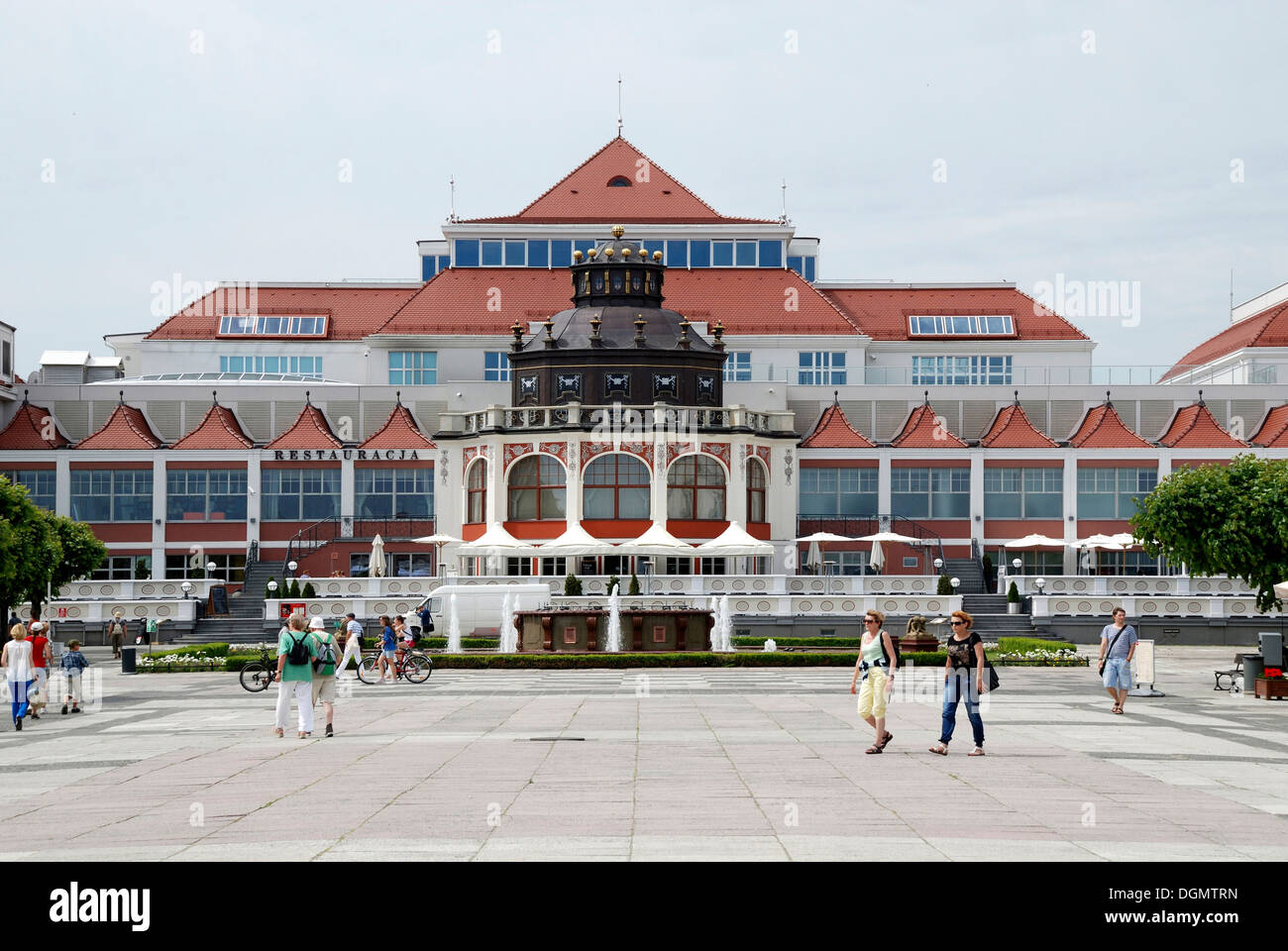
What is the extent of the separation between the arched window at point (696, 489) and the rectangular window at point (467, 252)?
84.4 feet

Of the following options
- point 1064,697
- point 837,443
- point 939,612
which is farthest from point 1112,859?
point 837,443

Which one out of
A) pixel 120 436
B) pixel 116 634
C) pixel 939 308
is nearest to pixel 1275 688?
pixel 116 634

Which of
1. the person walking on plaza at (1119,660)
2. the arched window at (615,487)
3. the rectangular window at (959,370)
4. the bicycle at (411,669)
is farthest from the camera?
the rectangular window at (959,370)

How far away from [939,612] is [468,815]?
47.5 m

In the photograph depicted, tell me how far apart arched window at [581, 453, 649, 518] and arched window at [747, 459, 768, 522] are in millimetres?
5564

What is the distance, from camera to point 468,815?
53.7ft

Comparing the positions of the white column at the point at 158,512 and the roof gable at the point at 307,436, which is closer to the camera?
the white column at the point at 158,512

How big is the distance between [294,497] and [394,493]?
4912mm

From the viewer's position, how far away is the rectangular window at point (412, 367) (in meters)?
93.4

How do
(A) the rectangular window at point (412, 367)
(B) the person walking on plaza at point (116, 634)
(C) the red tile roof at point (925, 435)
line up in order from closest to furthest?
(B) the person walking on plaza at point (116, 634) < (C) the red tile roof at point (925, 435) < (A) the rectangular window at point (412, 367)

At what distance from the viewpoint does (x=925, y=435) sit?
83875mm

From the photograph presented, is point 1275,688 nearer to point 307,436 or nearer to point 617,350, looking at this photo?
point 617,350

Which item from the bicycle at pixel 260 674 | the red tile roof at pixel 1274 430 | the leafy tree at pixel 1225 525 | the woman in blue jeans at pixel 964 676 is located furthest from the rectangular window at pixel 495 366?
the woman in blue jeans at pixel 964 676

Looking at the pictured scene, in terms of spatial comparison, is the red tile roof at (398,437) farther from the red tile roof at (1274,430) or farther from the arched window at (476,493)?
Answer: the red tile roof at (1274,430)
